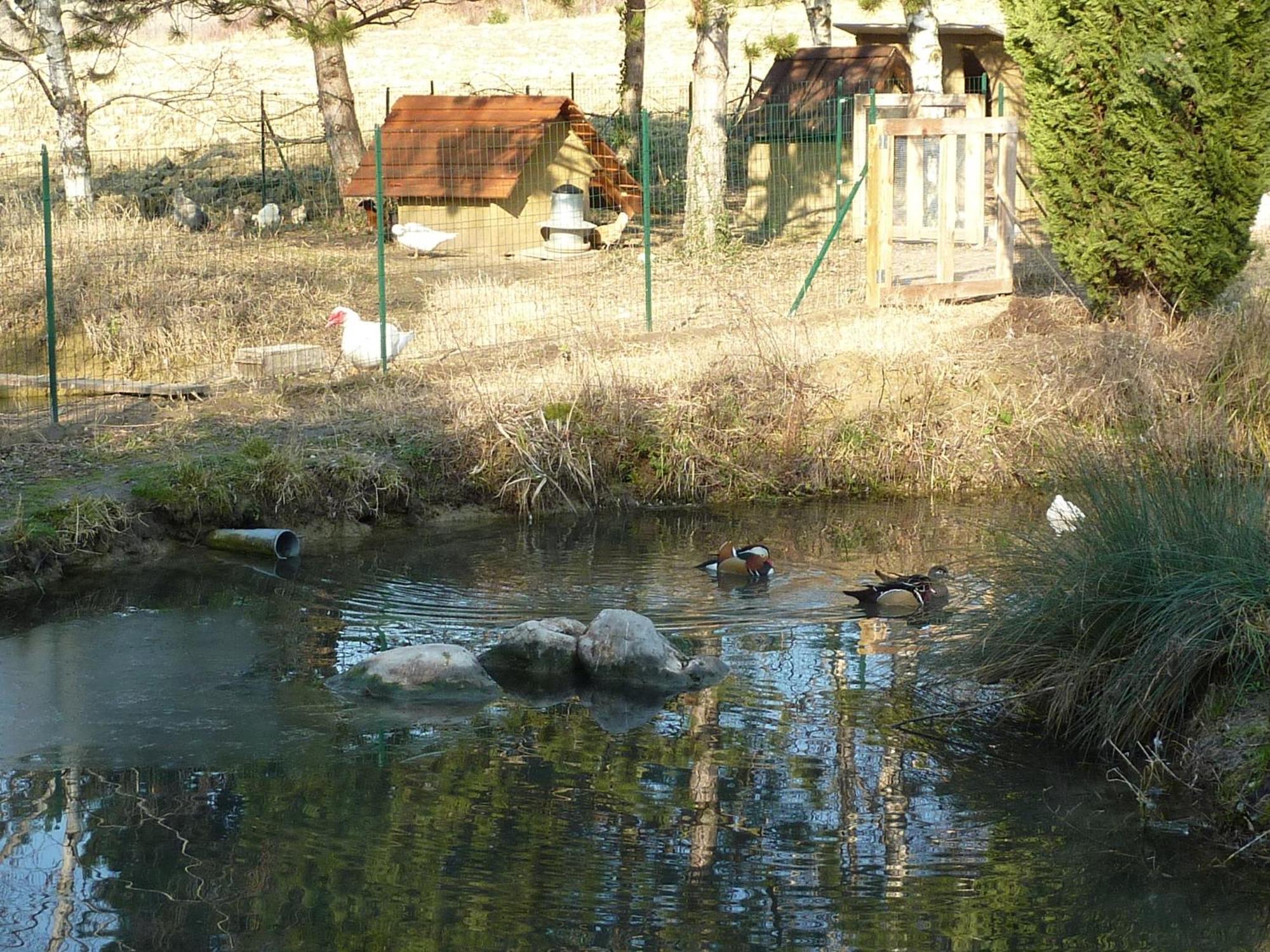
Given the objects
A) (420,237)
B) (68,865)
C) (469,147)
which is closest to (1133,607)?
(68,865)

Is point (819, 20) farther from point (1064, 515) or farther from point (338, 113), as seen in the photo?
point (1064, 515)

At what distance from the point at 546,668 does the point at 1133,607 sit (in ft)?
9.11

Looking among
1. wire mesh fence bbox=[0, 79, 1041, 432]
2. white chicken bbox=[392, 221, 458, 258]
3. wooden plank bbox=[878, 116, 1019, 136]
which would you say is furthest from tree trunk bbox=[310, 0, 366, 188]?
wooden plank bbox=[878, 116, 1019, 136]

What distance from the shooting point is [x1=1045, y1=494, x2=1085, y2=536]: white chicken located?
263 inches

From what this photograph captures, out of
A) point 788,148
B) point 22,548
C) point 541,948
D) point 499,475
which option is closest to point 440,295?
point 499,475

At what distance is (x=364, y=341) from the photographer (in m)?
12.2

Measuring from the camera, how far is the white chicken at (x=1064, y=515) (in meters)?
6.67

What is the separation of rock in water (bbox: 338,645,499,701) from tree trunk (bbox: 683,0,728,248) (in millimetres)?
11598

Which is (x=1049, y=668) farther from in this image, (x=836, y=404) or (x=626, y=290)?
(x=626, y=290)

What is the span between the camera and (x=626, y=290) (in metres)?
16.2

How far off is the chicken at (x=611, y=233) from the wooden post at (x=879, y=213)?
6080mm

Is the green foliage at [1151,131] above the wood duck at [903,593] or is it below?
above

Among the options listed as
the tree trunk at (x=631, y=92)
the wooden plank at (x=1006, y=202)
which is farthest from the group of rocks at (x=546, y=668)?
the tree trunk at (x=631, y=92)

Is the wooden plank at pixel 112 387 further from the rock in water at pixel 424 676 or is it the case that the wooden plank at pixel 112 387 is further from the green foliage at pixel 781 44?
the green foliage at pixel 781 44
